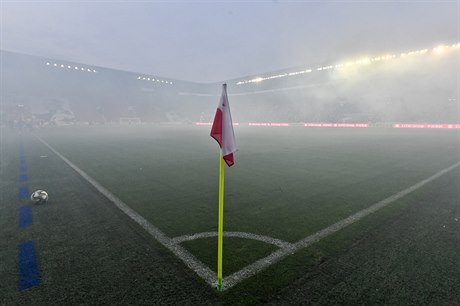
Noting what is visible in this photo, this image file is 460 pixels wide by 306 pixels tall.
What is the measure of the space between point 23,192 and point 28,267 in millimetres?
4030

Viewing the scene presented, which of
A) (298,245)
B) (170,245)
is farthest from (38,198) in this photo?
(298,245)

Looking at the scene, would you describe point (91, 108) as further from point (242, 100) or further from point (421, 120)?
point (421, 120)

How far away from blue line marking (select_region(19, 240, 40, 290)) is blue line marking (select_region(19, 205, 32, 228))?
85cm

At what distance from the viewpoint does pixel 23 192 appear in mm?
6098

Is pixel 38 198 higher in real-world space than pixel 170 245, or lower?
higher

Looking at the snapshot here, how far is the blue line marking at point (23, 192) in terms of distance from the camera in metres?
5.71

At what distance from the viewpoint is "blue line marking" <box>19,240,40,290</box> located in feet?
8.74

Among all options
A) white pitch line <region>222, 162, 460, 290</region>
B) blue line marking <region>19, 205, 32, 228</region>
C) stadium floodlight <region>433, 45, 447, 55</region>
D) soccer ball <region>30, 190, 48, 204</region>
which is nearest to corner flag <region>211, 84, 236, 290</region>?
white pitch line <region>222, 162, 460, 290</region>

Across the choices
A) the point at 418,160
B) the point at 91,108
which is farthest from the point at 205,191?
the point at 91,108

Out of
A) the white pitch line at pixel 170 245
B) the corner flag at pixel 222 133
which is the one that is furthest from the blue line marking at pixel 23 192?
the corner flag at pixel 222 133

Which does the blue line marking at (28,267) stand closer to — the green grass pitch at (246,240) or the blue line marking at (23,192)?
the green grass pitch at (246,240)

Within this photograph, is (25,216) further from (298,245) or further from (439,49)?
(439,49)

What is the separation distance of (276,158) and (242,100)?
176 feet

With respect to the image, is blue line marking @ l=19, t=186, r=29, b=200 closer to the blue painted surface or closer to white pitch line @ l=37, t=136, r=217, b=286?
white pitch line @ l=37, t=136, r=217, b=286
